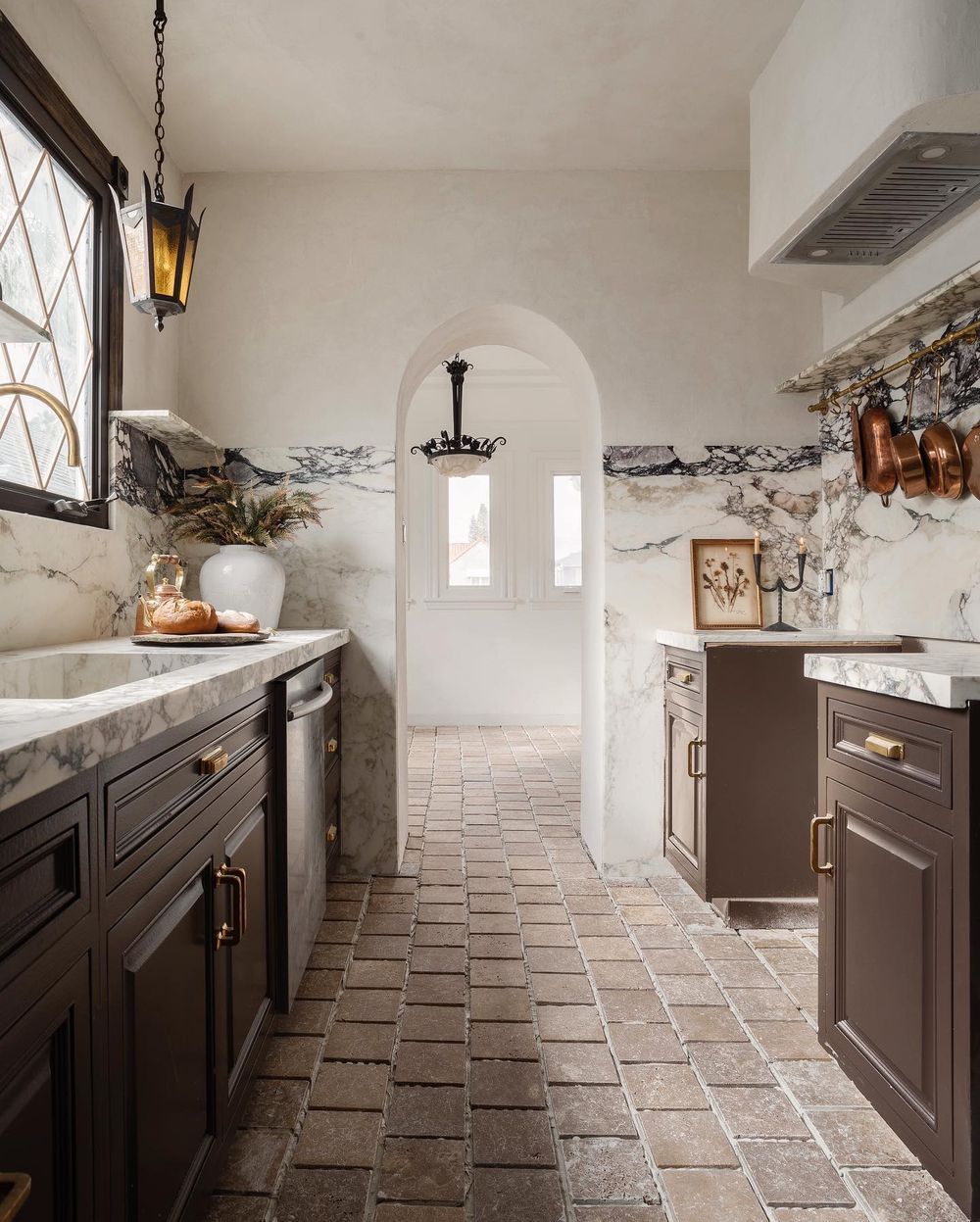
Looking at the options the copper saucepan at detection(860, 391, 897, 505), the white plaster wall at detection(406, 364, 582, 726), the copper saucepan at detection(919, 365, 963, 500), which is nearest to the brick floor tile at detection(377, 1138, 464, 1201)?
the copper saucepan at detection(919, 365, 963, 500)

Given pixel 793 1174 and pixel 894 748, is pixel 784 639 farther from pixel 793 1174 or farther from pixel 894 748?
pixel 793 1174

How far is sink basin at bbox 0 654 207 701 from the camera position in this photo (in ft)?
5.57

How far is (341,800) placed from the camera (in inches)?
121

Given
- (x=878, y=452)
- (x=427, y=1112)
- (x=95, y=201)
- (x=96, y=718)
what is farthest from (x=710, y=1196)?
(x=95, y=201)

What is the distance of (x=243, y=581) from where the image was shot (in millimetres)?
2711

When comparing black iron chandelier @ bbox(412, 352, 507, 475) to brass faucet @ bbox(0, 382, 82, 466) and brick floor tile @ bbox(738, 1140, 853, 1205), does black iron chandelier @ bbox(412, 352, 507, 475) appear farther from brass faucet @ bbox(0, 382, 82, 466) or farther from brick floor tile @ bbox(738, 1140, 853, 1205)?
brick floor tile @ bbox(738, 1140, 853, 1205)

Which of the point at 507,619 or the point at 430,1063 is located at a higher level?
the point at 507,619

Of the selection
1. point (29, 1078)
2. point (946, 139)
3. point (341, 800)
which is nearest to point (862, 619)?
point (946, 139)

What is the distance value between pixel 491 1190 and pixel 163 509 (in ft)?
7.71

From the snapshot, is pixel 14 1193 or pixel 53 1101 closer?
pixel 14 1193

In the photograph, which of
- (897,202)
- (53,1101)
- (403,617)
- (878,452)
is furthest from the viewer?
(403,617)

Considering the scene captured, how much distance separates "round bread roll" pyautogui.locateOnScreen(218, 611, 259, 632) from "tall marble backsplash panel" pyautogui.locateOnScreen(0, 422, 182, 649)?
417 millimetres

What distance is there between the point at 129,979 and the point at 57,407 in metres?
0.89

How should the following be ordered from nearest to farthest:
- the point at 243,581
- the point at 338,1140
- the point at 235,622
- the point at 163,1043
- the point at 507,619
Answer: the point at 163,1043, the point at 338,1140, the point at 235,622, the point at 243,581, the point at 507,619
